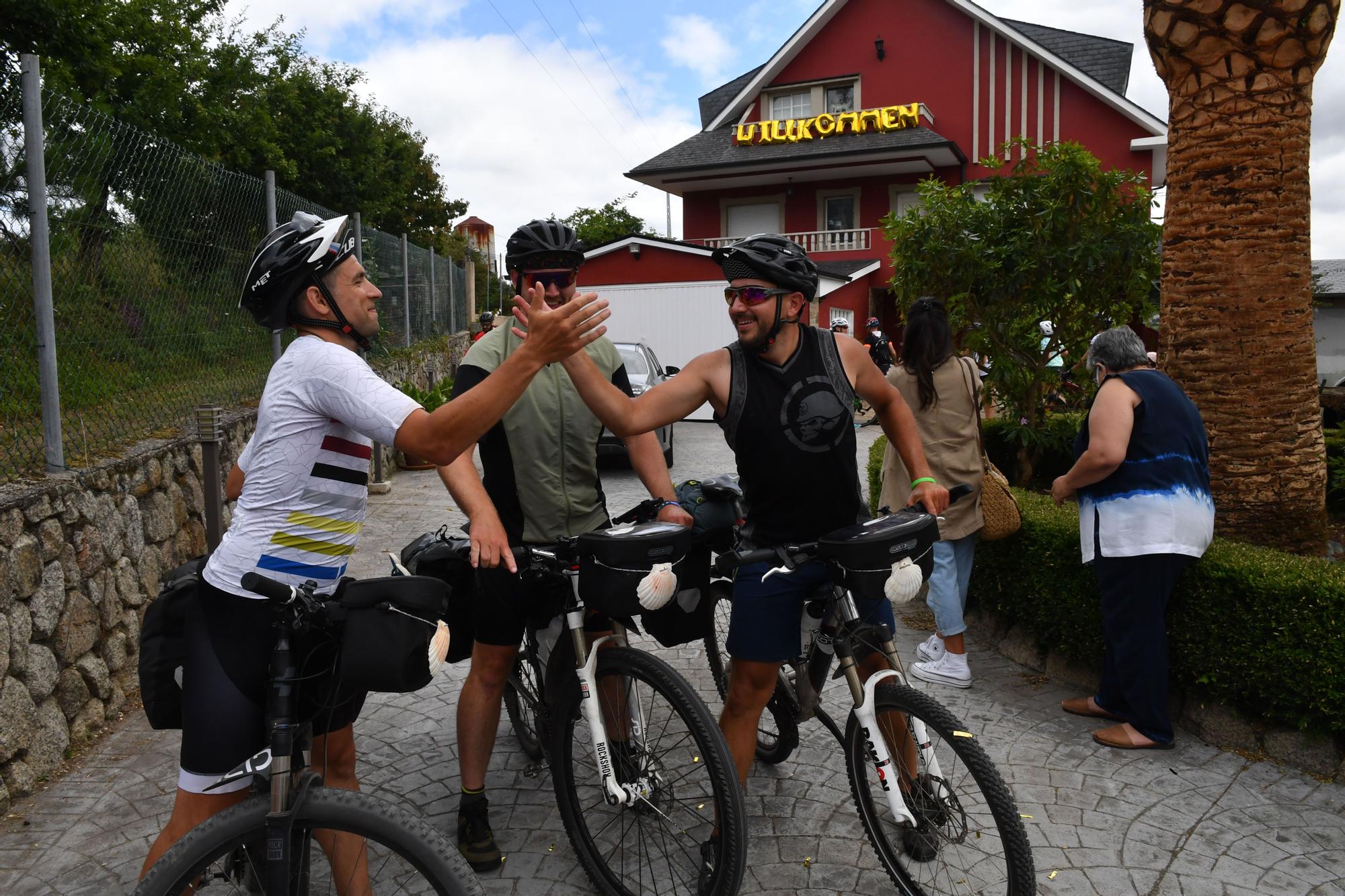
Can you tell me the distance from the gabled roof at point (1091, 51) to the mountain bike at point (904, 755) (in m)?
25.6

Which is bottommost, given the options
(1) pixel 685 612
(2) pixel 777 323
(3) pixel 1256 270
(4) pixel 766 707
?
(4) pixel 766 707

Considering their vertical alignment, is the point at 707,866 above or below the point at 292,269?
below

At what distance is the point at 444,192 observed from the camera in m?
40.1

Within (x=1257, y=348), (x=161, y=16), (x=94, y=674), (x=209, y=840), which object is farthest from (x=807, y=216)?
(x=209, y=840)

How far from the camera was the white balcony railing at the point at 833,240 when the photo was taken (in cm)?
2712

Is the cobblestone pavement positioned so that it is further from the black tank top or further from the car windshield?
the car windshield

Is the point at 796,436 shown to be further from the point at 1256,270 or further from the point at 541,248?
the point at 1256,270

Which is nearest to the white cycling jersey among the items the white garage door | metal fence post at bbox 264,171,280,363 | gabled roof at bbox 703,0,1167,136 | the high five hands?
the high five hands

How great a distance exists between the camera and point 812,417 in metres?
3.04

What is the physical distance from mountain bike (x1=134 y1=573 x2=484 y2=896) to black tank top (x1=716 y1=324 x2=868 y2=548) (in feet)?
3.99

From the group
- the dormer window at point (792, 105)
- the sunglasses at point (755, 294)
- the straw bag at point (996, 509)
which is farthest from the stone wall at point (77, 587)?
the dormer window at point (792, 105)

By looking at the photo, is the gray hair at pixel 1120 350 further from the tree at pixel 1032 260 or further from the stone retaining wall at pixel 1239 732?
the tree at pixel 1032 260

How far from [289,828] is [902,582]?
169 cm

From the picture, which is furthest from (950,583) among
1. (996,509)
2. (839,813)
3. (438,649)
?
(438,649)
